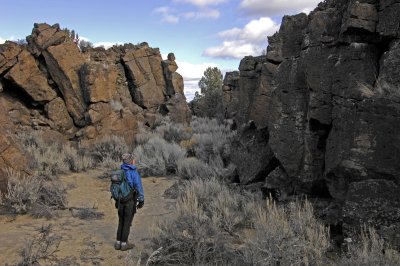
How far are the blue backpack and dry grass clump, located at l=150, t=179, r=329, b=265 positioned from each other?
0.79 metres

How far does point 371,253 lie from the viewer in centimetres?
495

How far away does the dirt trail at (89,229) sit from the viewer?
21.7ft

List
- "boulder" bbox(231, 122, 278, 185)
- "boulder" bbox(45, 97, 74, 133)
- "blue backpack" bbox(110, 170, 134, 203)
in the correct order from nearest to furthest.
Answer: "blue backpack" bbox(110, 170, 134, 203) → "boulder" bbox(231, 122, 278, 185) → "boulder" bbox(45, 97, 74, 133)

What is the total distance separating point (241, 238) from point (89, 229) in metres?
3.16

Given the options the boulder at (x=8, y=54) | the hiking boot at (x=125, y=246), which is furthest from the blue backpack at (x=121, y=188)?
the boulder at (x=8, y=54)

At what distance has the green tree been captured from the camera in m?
34.0

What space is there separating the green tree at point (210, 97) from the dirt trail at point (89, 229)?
66.2 feet

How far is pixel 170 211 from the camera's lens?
9.43 meters

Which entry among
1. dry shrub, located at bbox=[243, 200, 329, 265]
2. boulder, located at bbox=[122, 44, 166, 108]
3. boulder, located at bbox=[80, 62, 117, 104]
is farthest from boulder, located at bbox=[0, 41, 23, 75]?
dry shrub, located at bbox=[243, 200, 329, 265]

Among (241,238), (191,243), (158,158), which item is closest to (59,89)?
(158,158)

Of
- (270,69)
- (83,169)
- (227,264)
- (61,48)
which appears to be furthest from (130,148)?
(227,264)

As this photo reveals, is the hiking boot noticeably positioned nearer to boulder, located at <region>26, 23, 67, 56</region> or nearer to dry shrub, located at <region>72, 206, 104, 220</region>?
dry shrub, located at <region>72, 206, 104, 220</region>

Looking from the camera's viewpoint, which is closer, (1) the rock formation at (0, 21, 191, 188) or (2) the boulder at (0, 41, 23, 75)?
(2) the boulder at (0, 41, 23, 75)

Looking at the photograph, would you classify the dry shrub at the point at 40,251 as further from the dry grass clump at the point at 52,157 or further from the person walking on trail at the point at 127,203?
the dry grass clump at the point at 52,157
